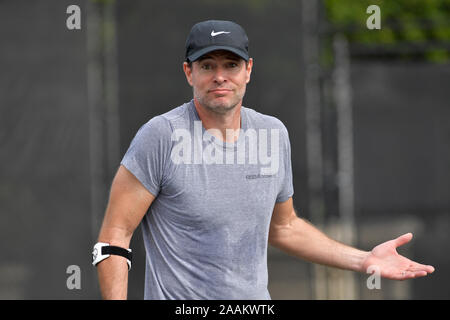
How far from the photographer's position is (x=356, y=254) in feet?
11.2

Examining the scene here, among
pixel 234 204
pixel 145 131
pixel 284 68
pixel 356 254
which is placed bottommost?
pixel 356 254

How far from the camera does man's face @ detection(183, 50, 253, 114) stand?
305 centimetres

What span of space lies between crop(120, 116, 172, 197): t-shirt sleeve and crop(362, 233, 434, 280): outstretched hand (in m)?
1.01

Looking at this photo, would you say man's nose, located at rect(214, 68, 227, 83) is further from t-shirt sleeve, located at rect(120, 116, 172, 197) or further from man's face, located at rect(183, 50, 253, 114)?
t-shirt sleeve, located at rect(120, 116, 172, 197)

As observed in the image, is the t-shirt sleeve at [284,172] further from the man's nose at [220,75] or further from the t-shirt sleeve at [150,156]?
the t-shirt sleeve at [150,156]

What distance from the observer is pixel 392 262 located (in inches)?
130

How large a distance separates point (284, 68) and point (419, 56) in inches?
68.1

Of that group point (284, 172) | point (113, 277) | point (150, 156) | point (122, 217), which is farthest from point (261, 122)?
point (113, 277)

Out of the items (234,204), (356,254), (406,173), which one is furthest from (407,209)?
(234,204)

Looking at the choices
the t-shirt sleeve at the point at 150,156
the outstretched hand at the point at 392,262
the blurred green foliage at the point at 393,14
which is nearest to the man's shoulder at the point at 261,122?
the t-shirt sleeve at the point at 150,156

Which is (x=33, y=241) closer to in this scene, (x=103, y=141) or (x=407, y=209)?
(x=103, y=141)

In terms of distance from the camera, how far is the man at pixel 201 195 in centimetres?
300

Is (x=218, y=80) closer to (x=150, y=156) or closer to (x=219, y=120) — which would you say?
(x=219, y=120)

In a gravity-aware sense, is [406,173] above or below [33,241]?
above
